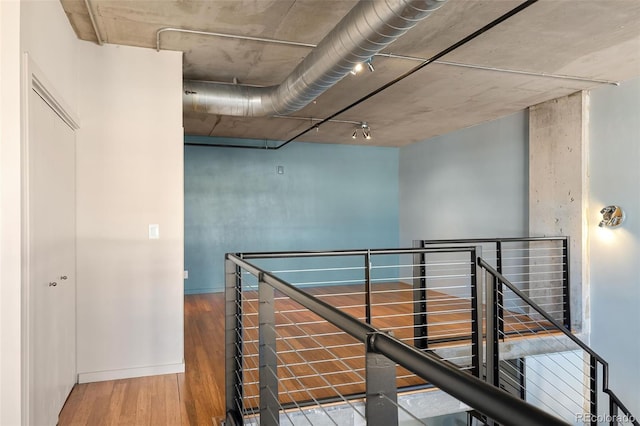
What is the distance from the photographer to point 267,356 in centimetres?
160

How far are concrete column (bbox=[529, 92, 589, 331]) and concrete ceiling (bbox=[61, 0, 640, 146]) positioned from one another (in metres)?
0.20

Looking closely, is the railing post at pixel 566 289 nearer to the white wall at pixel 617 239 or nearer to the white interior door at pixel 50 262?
the white wall at pixel 617 239

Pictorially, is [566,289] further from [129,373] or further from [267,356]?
[129,373]

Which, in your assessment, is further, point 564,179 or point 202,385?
point 564,179

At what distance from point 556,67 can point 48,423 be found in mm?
4575

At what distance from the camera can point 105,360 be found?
3059 millimetres

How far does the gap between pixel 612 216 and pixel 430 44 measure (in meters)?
2.53

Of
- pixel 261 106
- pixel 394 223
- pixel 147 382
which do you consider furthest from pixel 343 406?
pixel 394 223

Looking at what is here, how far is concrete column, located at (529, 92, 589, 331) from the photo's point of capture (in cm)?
420

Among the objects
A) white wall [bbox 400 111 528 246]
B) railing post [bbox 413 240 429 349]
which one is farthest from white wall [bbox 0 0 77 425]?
white wall [bbox 400 111 528 246]

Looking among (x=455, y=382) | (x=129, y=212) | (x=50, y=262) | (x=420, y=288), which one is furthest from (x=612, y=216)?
(x=50, y=262)

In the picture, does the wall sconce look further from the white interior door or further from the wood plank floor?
the white interior door

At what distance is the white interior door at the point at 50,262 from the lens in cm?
200

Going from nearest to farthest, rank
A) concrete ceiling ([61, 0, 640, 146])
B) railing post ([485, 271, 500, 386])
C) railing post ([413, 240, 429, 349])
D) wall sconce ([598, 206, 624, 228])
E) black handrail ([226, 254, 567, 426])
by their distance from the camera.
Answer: black handrail ([226, 254, 567, 426]) → concrete ceiling ([61, 0, 640, 146]) → railing post ([485, 271, 500, 386]) → railing post ([413, 240, 429, 349]) → wall sconce ([598, 206, 624, 228])
